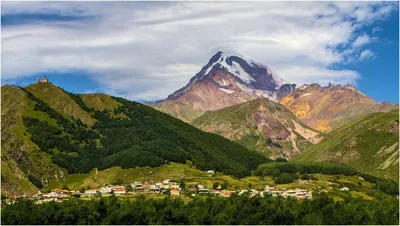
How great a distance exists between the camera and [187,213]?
589ft

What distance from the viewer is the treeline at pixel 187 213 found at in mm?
172750

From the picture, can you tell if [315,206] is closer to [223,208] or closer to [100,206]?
[223,208]

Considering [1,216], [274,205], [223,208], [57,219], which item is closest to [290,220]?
[274,205]

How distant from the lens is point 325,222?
18900 cm

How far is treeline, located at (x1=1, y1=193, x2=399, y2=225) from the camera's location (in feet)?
567

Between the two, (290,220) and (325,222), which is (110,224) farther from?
(325,222)

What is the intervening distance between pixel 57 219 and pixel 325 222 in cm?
8539

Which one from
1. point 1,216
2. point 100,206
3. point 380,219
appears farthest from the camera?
point 380,219

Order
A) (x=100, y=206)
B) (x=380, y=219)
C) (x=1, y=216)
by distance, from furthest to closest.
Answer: (x=380, y=219), (x=100, y=206), (x=1, y=216)

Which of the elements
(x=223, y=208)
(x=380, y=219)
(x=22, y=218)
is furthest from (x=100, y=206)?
(x=380, y=219)

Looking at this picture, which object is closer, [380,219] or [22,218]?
[22,218]

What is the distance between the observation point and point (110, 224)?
171750 mm

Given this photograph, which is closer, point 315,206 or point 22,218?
point 22,218

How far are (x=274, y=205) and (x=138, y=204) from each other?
4523cm
